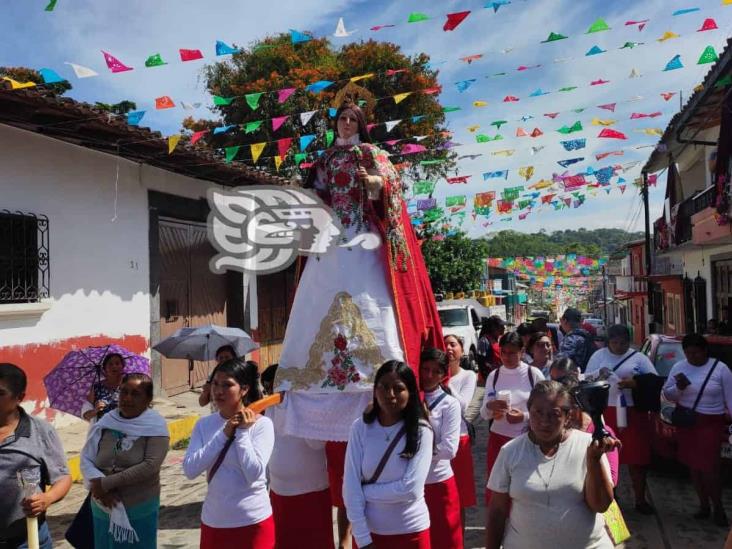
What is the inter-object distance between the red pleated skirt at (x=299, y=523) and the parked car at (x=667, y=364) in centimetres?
289

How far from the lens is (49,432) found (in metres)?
2.94

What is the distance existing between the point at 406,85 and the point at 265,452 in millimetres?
12765

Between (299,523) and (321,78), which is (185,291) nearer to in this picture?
(321,78)

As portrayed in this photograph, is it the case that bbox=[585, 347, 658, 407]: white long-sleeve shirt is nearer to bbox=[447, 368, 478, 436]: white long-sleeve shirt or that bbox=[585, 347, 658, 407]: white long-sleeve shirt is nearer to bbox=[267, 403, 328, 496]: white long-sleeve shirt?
bbox=[447, 368, 478, 436]: white long-sleeve shirt

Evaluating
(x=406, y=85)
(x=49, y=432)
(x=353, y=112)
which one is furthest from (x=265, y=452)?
(x=406, y=85)

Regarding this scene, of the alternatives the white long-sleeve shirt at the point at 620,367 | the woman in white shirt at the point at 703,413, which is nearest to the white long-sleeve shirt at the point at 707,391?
the woman in white shirt at the point at 703,413

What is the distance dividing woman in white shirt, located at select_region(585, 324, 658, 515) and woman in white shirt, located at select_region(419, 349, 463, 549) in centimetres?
187

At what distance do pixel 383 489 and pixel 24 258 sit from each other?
6.45 metres

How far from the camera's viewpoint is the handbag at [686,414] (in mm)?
4672

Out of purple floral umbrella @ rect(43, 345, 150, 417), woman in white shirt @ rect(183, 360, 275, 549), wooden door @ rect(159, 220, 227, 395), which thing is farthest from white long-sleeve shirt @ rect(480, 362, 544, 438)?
wooden door @ rect(159, 220, 227, 395)

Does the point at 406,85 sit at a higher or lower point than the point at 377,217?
higher

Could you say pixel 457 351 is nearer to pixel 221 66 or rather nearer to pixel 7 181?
pixel 7 181

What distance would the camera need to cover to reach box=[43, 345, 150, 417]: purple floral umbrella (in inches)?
165

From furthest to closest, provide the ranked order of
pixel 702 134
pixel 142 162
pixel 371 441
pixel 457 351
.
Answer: pixel 702 134, pixel 142 162, pixel 457 351, pixel 371 441
